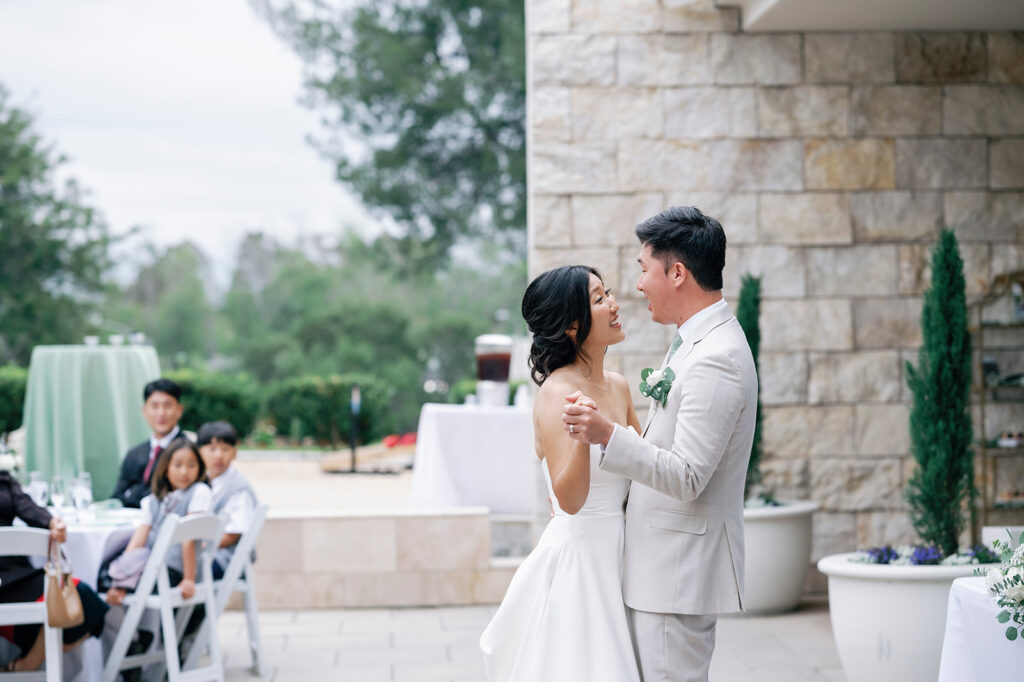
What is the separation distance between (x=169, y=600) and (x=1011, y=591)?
2.95 meters

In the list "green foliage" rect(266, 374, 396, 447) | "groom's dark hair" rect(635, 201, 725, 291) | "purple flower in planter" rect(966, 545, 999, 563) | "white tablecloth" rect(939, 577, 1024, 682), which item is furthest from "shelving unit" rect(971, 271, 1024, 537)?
"green foliage" rect(266, 374, 396, 447)

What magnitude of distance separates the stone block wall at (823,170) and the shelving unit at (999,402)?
322 mm

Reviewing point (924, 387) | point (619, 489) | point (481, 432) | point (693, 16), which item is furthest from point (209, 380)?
point (619, 489)

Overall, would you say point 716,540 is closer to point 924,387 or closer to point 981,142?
point 924,387

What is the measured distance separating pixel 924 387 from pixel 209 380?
503 inches

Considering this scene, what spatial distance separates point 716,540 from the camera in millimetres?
2318

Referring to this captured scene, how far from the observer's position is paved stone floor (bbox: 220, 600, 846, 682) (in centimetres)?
475

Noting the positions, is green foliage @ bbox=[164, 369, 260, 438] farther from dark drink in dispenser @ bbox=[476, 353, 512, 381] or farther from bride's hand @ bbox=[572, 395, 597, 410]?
bride's hand @ bbox=[572, 395, 597, 410]

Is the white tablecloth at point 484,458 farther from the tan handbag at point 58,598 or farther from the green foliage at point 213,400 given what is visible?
the green foliage at point 213,400

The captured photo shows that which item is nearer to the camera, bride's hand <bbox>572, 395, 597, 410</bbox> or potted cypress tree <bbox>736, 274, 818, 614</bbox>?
bride's hand <bbox>572, 395, 597, 410</bbox>

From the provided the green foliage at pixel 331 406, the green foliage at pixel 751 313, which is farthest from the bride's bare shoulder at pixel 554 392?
the green foliage at pixel 331 406

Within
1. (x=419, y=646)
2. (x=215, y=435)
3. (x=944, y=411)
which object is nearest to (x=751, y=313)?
(x=944, y=411)

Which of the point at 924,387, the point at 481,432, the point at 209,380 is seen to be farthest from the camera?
the point at 209,380

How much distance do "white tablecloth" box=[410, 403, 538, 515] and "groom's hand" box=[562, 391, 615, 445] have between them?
496 centimetres
